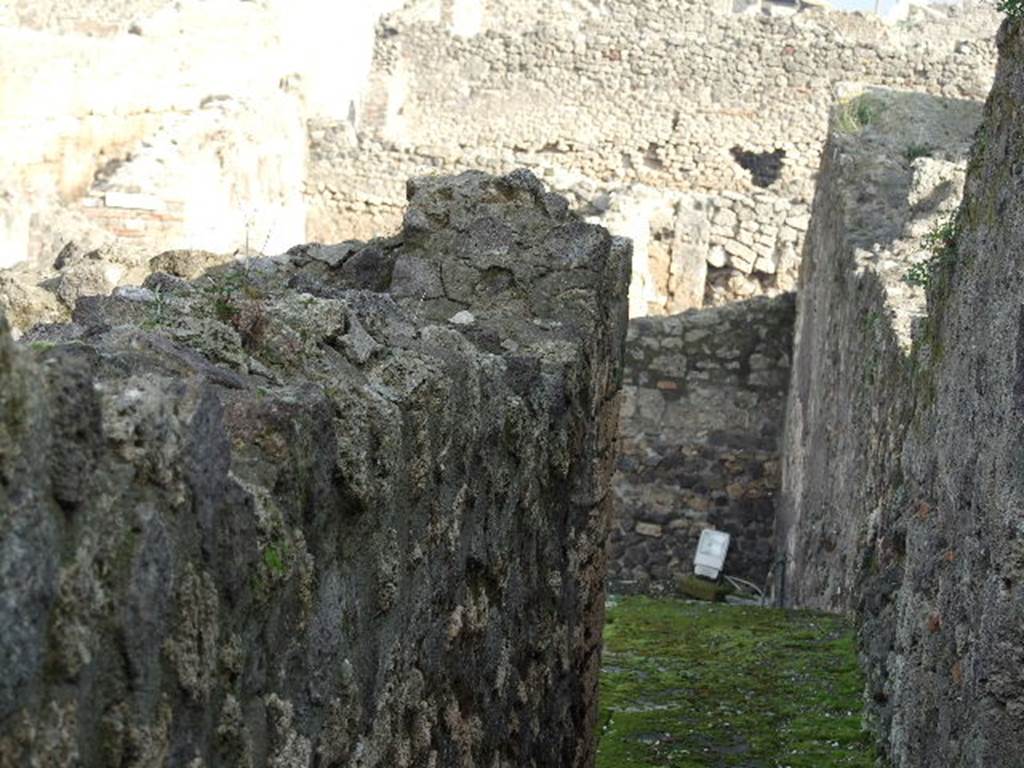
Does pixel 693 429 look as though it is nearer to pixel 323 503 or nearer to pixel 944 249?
pixel 944 249

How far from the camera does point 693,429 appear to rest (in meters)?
13.8

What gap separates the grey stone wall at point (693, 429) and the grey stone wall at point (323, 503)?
26.6ft

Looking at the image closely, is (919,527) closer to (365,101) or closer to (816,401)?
(816,401)

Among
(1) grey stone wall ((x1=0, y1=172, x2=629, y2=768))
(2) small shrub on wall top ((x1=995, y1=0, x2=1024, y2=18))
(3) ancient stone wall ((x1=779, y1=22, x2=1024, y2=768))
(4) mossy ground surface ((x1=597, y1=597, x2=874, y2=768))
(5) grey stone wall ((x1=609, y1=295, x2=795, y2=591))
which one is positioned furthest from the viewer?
(5) grey stone wall ((x1=609, y1=295, x2=795, y2=591))

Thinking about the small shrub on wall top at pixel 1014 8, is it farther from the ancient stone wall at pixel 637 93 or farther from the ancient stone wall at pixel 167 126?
the ancient stone wall at pixel 637 93

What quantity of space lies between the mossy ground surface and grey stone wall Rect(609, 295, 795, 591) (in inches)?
164

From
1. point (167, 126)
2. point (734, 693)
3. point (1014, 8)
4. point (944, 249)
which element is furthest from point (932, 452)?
point (167, 126)

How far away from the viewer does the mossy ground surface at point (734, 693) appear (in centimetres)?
638

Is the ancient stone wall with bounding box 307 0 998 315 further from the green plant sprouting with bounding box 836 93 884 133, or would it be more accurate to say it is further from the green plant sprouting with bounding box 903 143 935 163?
the green plant sprouting with bounding box 903 143 935 163

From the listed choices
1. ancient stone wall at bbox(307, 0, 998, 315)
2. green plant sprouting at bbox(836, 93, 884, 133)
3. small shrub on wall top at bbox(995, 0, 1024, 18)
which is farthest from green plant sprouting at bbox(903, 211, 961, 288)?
ancient stone wall at bbox(307, 0, 998, 315)

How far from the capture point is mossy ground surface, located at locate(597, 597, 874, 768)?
20.9 feet

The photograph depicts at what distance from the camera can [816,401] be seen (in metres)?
11.2

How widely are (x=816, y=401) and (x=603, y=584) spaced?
5.36m

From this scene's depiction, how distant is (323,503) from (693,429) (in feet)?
36.7
